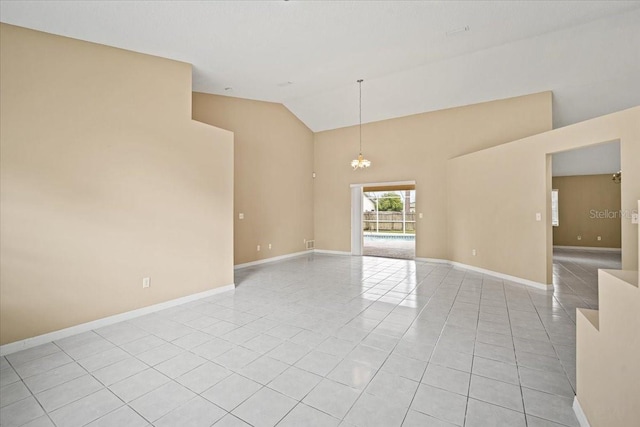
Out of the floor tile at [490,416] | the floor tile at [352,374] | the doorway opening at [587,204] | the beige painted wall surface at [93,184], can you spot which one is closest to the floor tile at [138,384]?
the floor tile at [352,374]

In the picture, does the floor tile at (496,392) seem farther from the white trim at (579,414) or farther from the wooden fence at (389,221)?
the wooden fence at (389,221)

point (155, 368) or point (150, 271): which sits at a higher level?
point (150, 271)

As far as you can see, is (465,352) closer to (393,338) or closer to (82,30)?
(393,338)

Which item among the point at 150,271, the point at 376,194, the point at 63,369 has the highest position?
the point at 376,194

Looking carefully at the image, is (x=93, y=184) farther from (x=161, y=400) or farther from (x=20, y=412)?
(x=161, y=400)

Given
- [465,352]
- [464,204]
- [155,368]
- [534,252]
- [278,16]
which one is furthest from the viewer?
[464,204]

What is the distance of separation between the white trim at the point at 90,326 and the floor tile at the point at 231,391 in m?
2.17

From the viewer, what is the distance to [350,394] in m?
2.08

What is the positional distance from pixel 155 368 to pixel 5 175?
245 centimetres

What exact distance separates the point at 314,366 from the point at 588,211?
1180 centimetres

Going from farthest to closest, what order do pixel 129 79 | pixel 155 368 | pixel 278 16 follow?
pixel 129 79 → pixel 278 16 → pixel 155 368

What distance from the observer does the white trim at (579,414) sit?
1694mm

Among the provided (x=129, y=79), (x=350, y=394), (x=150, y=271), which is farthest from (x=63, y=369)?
(x=129, y=79)

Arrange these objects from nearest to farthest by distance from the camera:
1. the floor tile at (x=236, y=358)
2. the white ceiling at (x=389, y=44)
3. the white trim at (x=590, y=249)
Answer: the floor tile at (x=236, y=358), the white ceiling at (x=389, y=44), the white trim at (x=590, y=249)
